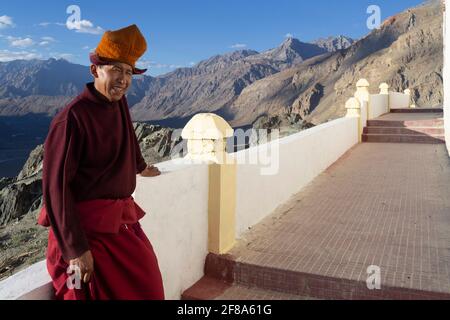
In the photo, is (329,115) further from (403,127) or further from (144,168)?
(144,168)

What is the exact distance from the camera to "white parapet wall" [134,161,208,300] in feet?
9.98

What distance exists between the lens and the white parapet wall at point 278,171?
15.1 feet

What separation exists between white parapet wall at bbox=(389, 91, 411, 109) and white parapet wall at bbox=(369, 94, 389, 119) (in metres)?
0.74

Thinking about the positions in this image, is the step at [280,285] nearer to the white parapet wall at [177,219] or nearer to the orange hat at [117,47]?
the white parapet wall at [177,219]

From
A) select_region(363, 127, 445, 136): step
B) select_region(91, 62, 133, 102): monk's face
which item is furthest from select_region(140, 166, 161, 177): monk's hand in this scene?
select_region(363, 127, 445, 136): step

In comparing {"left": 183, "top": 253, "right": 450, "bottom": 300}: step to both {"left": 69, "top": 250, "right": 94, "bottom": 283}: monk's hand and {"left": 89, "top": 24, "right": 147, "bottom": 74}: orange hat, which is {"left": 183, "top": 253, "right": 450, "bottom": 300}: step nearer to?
{"left": 69, "top": 250, "right": 94, "bottom": 283}: monk's hand

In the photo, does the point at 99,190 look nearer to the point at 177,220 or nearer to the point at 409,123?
the point at 177,220

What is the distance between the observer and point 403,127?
42.5 feet

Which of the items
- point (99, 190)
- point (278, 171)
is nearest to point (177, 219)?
point (99, 190)

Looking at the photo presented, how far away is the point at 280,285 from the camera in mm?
3740

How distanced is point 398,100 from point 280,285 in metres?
17.2

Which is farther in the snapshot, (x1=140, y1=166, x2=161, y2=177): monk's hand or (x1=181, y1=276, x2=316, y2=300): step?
(x1=181, y1=276, x2=316, y2=300): step

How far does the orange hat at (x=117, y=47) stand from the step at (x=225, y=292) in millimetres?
2079
